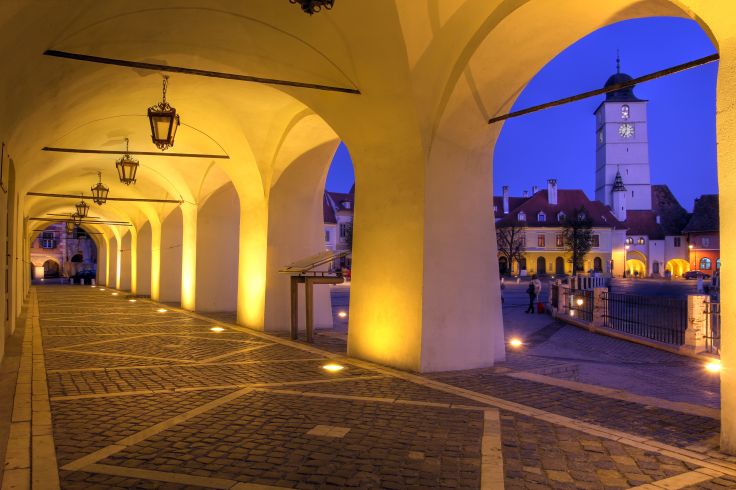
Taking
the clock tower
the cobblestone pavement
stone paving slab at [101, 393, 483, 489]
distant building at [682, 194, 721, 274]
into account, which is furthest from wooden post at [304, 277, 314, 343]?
the clock tower

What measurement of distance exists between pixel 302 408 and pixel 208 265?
14.3 meters

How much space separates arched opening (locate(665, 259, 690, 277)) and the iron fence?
214ft

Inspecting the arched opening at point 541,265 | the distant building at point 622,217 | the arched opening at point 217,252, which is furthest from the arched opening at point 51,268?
the arched opening at point 217,252

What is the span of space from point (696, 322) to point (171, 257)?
815 inches

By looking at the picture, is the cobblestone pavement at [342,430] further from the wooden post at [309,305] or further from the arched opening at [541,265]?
the arched opening at [541,265]

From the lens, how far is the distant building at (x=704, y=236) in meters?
73.6

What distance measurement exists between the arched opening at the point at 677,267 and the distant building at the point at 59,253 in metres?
76.2

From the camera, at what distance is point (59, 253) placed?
76.3 metres

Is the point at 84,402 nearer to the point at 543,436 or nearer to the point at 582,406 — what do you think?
the point at 543,436

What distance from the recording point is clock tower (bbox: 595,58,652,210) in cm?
8719

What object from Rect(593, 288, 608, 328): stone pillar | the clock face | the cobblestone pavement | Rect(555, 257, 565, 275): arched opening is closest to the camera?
the cobblestone pavement

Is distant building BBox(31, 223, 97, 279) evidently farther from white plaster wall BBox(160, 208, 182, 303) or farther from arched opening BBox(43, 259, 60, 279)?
white plaster wall BBox(160, 208, 182, 303)

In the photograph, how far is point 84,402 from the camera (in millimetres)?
6738

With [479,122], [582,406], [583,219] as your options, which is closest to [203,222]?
[479,122]
